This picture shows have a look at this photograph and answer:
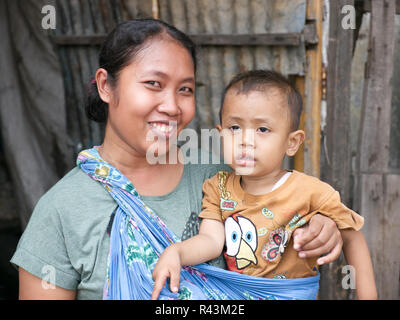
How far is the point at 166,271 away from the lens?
4.90 feet

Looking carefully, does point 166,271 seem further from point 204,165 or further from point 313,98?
point 313,98

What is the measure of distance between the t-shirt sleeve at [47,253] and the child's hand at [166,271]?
1.11ft

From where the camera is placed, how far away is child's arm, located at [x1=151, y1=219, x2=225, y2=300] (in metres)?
1.49

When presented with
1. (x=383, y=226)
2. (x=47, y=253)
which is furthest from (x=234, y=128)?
(x=383, y=226)

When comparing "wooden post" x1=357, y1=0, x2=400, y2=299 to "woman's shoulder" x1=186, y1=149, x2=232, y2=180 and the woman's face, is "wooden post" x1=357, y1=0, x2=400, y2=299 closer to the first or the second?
"woman's shoulder" x1=186, y1=149, x2=232, y2=180

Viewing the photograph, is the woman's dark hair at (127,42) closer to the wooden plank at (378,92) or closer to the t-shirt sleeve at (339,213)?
the t-shirt sleeve at (339,213)

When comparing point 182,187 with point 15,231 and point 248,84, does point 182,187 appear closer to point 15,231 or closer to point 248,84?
point 248,84

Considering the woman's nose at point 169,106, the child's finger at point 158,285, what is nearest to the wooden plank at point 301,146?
the woman's nose at point 169,106

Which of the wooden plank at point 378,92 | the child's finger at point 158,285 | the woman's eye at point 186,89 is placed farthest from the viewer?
the wooden plank at point 378,92

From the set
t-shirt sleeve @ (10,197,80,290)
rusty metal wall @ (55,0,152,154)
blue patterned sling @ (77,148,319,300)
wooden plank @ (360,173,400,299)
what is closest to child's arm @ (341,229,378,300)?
blue patterned sling @ (77,148,319,300)

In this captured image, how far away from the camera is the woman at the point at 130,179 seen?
1.59 m

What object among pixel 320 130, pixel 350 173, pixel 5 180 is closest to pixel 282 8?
pixel 320 130

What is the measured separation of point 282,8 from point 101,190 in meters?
1.76

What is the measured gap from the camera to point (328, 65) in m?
2.70
